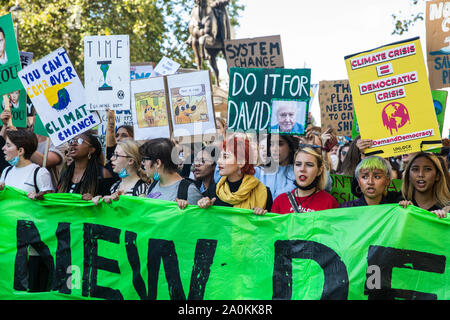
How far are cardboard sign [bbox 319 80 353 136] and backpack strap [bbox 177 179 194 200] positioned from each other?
3288 millimetres

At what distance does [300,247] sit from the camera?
4.18 meters

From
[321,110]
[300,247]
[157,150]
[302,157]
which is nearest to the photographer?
[300,247]

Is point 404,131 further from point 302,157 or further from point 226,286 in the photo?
point 226,286

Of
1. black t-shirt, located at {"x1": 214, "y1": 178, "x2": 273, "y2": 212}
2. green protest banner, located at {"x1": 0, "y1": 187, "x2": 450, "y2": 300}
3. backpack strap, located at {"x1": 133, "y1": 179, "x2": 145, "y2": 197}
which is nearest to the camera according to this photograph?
green protest banner, located at {"x1": 0, "y1": 187, "x2": 450, "y2": 300}

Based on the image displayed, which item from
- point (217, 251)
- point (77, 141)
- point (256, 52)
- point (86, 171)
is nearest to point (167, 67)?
point (256, 52)

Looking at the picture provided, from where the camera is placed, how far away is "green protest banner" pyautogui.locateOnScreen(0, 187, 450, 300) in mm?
3859

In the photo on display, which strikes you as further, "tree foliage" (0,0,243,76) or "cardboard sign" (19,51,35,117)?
"tree foliage" (0,0,243,76)

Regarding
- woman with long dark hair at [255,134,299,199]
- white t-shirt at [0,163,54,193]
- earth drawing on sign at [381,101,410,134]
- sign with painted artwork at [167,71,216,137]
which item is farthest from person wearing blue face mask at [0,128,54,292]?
earth drawing on sign at [381,101,410,134]

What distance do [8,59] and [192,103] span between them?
2213mm

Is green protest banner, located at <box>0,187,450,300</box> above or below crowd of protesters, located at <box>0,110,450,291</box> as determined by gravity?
below

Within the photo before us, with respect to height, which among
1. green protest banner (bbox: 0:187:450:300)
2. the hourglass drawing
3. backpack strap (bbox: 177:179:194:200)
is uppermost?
the hourglass drawing

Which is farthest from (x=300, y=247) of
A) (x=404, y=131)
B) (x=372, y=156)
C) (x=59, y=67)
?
(x=59, y=67)

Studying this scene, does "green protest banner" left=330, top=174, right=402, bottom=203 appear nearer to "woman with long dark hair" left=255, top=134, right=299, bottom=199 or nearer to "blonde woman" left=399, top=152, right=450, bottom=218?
"woman with long dark hair" left=255, top=134, right=299, bottom=199
